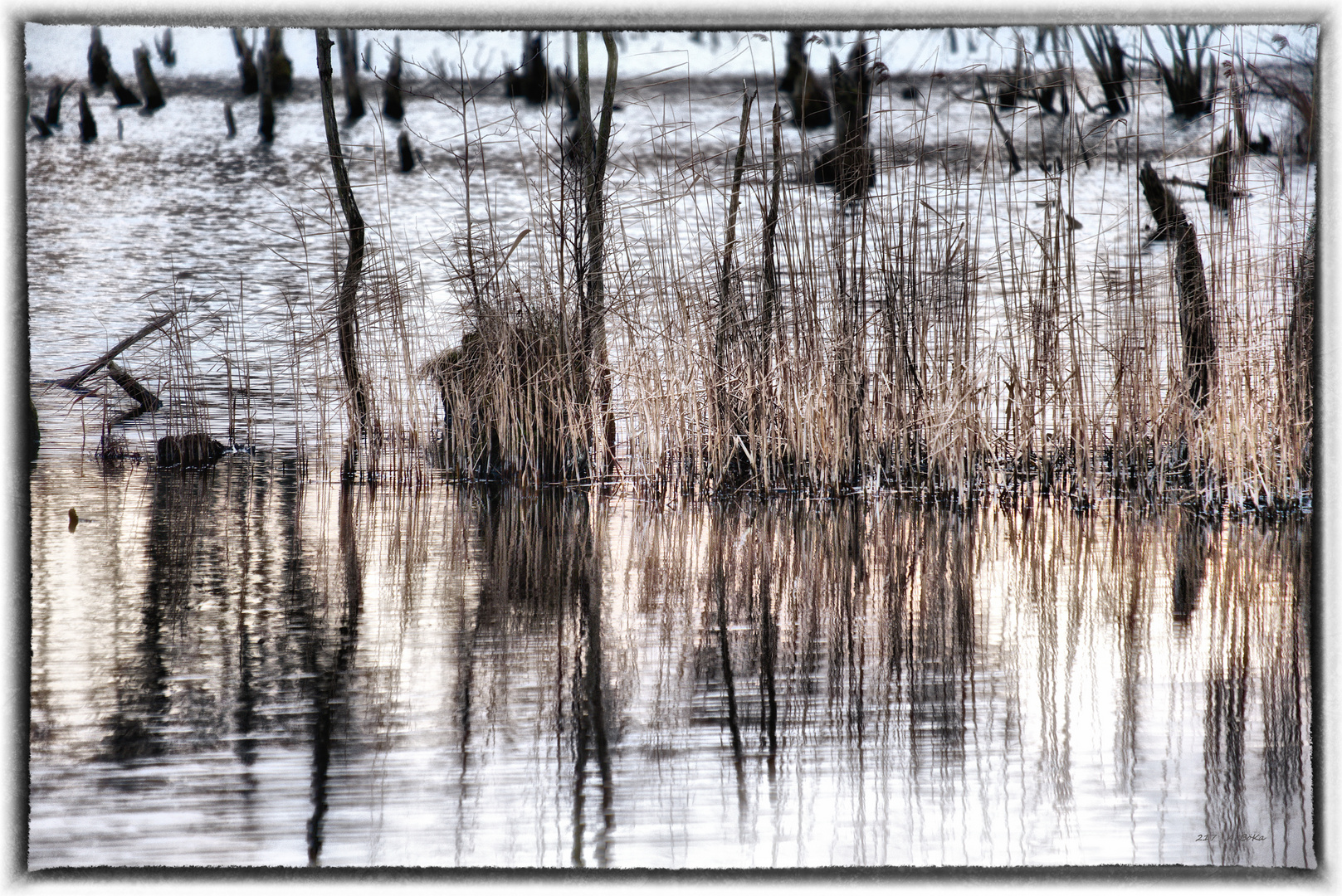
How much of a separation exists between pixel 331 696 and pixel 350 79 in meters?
1.36

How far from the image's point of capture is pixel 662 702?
50.3 inches

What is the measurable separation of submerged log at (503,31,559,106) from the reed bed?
5 cm

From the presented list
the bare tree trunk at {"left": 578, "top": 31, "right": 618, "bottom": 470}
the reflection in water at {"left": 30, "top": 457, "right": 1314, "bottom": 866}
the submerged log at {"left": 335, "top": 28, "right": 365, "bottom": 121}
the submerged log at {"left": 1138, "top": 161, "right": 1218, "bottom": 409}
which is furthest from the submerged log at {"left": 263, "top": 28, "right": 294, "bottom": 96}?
the submerged log at {"left": 1138, "top": 161, "right": 1218, "bottom": 409}

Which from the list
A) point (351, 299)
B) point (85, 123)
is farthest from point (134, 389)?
point (85, 123)

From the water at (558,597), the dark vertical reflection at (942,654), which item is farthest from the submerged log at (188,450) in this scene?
the dark vertical reflection at (942,654)

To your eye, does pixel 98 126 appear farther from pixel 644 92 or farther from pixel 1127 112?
pixel 1127 112

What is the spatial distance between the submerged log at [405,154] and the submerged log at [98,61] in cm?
71

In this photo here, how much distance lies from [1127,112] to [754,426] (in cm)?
104

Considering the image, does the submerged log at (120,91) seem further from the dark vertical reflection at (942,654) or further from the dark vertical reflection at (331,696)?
the dark vertical reflection at (942,654)

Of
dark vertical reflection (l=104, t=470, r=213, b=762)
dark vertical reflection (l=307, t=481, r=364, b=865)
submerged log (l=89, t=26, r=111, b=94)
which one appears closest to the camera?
dark vertical reflection (l=307, t=481, r=364, b=865)

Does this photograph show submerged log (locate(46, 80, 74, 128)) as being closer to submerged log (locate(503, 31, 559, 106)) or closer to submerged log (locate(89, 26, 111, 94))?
submerged log (locate(89, 26, 111, 94))

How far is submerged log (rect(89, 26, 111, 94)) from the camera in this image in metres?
1.61

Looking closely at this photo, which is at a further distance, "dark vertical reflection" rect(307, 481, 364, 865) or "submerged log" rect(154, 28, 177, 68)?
"submerged log" rect(154, 28, 177, 68)

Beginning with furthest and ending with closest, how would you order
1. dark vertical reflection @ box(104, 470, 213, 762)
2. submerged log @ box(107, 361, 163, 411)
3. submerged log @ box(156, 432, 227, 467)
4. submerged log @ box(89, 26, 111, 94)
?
submerged log @ box(156, 432, 227, 467), submerged log @ box(107, 361, 163, 411), submerged log @ box(89, 26, 111, 94), dark vertical reflection @ box(104, 470, 213, 762)
